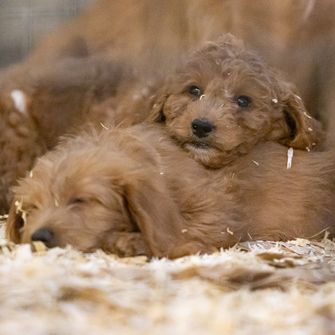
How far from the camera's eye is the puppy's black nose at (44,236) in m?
1.88

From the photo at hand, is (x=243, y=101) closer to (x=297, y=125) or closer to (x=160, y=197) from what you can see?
(x=297, y=125)

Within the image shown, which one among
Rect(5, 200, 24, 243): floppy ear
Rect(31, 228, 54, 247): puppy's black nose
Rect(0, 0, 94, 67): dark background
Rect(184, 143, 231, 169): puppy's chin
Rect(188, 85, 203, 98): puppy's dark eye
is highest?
Rect(0, 0, 94, 67): dark background

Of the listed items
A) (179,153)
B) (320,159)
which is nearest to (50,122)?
(179,153)

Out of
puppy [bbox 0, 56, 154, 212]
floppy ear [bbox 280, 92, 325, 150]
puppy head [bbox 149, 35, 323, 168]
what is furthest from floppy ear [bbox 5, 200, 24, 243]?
floppy ear [bbox 280, 92, 325, 150]

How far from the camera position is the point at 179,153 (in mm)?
2168

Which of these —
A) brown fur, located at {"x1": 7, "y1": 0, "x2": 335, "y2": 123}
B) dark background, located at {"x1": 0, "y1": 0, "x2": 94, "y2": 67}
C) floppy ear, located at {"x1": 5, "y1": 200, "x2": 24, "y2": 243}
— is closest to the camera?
floppy ear, located at {"x1": 5, "y1": 200, "x2": 24, "y2": 243}

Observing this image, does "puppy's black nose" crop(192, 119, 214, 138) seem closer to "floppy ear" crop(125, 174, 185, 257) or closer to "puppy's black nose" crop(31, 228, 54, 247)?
"floppy ear" crop(125, 174, 185, 257)

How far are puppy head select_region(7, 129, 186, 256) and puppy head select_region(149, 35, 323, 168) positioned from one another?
196 millimetres

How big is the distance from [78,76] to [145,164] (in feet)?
2.44

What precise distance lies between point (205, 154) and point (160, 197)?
22 centimetres

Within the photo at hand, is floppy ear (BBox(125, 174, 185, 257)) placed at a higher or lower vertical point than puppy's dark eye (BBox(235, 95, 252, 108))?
lower

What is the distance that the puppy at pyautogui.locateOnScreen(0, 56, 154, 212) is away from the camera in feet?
8.71

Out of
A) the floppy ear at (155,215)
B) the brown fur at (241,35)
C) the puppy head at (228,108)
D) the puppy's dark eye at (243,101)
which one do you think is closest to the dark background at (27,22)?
the brown fur at (241,35)

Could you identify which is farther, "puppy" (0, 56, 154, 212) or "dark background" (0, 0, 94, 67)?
"dark background" (0, 0, 94, 67)
